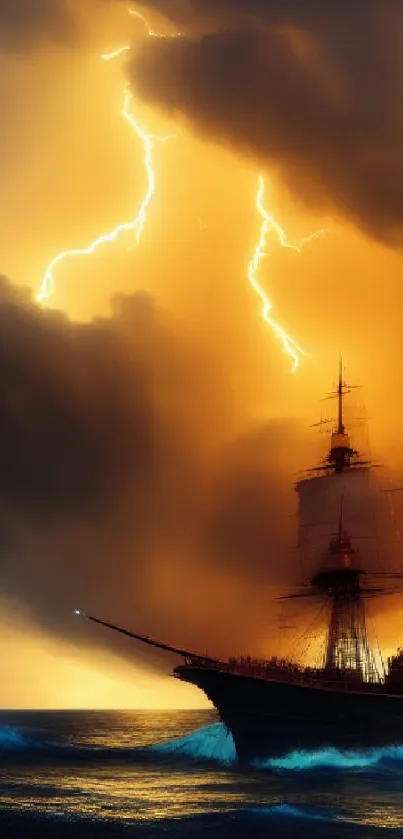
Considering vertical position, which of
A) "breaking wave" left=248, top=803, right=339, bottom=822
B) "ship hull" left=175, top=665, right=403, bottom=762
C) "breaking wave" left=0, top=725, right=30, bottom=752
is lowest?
"breaking wave" left=248, top=803, right=339, bottom=822

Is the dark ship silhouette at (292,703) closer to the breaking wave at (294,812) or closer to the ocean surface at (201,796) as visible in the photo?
the ocean surface at (201,796)

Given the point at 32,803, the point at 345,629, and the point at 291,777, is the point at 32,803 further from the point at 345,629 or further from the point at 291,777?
the point at 345,629

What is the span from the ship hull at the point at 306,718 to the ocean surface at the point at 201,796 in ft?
2.98

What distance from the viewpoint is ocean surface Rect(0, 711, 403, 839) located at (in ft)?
125

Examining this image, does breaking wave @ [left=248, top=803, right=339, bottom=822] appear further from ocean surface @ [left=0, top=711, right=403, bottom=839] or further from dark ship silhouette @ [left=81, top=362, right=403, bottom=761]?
dark ship silhouette @ [left=81, top=362, right=403, bottom=761]

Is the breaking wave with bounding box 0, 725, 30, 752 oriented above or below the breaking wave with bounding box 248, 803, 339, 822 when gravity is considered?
above

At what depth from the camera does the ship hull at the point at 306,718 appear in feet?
208

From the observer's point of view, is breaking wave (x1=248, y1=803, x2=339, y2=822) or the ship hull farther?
the ship hull

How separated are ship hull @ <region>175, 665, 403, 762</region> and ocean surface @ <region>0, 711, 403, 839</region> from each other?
0.91 metres

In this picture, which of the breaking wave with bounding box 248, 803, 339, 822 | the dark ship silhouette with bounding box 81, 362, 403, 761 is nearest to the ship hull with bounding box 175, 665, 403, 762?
the dark ship silhouette with bounding box 81, 362, 403, 761

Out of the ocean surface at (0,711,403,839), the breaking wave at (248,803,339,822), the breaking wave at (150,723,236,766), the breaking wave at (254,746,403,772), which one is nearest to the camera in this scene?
the ocean surface at (0,711,403,839)

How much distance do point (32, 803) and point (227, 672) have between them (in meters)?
21.8

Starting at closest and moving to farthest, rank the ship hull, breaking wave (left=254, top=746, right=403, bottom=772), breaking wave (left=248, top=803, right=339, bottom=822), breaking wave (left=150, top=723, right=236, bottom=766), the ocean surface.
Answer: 1. the ocean surface
2. breaking wave (left=248, top=803, right=339, bottom=822)
3. breaking wave (left=254, top=746, right=403, bottom=772)
4. the ship hull
5. breaking wave (left=150, top=723, right=236, bottom=766)

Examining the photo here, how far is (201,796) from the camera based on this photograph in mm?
49000
